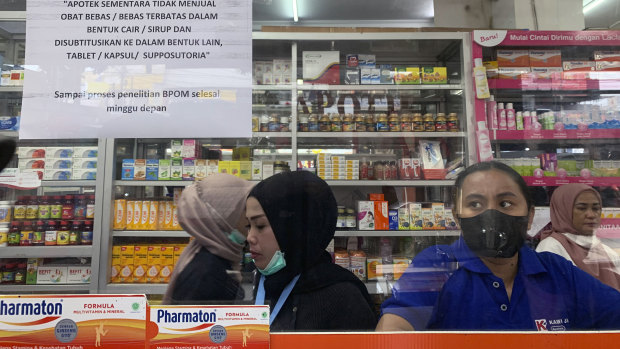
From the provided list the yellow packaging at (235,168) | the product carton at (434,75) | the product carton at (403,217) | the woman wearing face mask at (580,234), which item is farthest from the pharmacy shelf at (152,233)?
the woman wearing face mask at (580,234)

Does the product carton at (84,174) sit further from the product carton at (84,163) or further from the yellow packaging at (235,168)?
the yellow packaging at (235,168)

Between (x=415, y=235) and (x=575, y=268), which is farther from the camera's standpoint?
(x=415, y=235)

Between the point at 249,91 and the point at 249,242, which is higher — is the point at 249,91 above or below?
above

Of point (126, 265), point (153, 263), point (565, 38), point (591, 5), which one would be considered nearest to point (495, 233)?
point (565, 38)

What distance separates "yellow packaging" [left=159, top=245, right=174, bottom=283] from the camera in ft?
3.65

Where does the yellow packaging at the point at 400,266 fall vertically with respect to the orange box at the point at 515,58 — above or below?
below

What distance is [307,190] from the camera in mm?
1088

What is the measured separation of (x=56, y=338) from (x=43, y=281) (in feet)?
0.81

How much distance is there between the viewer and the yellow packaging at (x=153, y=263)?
1.05 m

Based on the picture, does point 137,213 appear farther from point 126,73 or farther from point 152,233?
point 126,73

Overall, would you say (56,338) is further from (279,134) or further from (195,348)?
(279,134)

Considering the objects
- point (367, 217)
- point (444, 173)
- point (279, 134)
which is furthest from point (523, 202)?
point (279, 134)

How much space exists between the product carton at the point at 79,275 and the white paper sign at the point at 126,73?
438 millimetres

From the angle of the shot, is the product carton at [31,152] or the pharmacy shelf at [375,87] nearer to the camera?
the product carton at [31,152]
